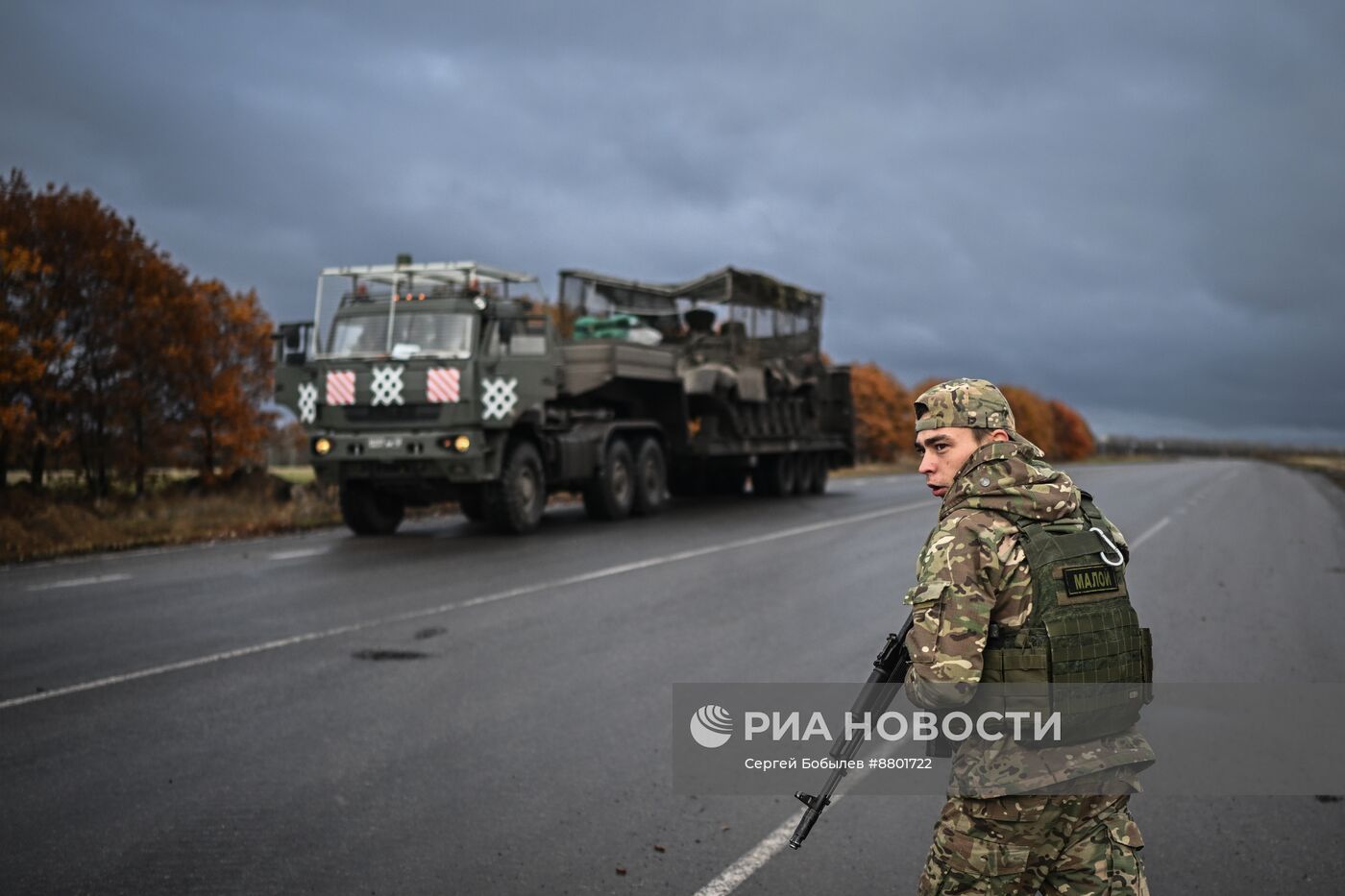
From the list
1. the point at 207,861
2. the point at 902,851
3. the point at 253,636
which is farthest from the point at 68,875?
the point at 253,636

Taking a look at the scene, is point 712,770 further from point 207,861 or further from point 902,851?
point 207,861

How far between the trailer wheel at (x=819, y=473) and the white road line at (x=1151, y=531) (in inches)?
286

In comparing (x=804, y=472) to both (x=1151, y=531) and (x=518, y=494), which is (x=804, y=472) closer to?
(x=1151, y=531)

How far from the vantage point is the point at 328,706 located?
6.34 m

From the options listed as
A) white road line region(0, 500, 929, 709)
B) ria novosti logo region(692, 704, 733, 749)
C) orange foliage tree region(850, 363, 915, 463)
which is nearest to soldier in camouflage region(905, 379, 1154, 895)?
ria novosti logo region(692, 704, 733, 749)

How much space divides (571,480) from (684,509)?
355 centimetres

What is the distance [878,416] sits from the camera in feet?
186

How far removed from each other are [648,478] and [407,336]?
15.9ft

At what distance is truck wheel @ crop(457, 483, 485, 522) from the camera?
51.0 feet

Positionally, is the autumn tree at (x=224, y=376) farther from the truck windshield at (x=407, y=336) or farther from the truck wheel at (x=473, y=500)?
the truck wheel at (x=473, y=500)

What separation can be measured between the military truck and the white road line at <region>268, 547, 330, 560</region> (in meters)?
1.12

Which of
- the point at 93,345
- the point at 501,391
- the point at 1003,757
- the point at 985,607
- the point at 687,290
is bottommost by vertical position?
the point at 1003,757

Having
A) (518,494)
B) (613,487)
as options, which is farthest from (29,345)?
(613,487)

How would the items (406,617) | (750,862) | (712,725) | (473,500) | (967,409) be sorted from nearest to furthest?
1. (967,409)
2. (750,862)
3. (712,725)
4. (406,617)
5. (473,500)
